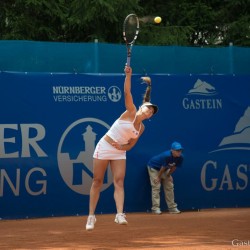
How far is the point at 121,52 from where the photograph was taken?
13.6 m

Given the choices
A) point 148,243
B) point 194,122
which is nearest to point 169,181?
point 194,122

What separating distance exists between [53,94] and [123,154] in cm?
396

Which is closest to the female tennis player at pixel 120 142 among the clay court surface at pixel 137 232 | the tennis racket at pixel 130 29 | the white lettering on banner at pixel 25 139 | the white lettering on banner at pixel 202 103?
the clay court surface at pixel 137 232

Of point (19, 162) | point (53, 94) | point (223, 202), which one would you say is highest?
point (53, 94)

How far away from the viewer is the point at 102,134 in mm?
13352

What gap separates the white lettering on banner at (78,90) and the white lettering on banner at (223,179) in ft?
7.80

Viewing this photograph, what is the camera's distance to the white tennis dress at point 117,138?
9.22 meters

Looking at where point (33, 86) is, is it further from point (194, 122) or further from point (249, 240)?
point (249, 240)

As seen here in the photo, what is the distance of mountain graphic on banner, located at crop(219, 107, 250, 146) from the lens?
1444cm

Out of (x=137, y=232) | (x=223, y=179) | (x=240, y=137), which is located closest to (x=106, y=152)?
(x=137, y=232)

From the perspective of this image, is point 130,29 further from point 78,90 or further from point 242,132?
point 242,132

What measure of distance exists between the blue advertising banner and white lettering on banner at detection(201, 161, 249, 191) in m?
0.02

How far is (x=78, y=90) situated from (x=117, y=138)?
4.11 meters

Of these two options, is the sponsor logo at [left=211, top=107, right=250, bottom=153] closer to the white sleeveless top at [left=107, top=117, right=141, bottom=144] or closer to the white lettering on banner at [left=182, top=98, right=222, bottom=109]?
the white lettering on banner at [left=182, top=98, right=222, bottom=109]
